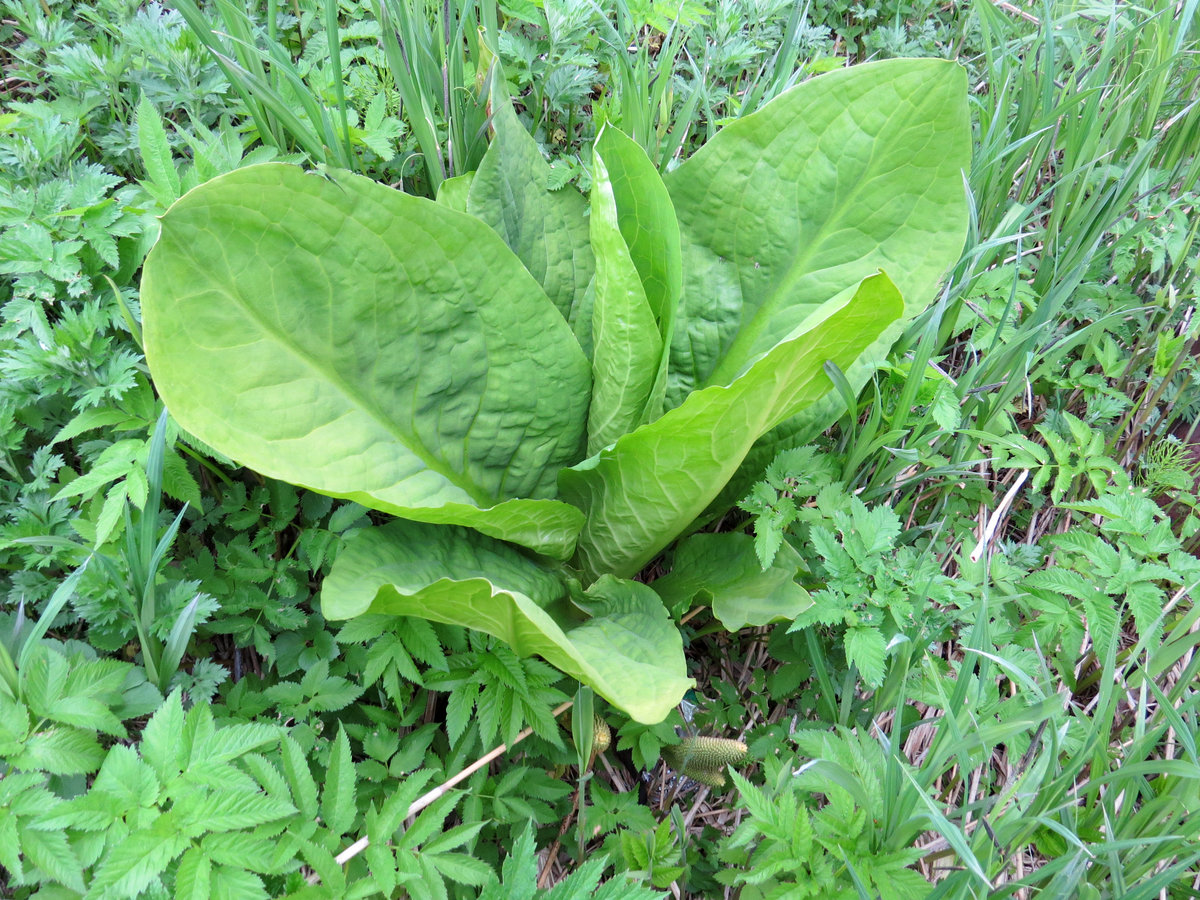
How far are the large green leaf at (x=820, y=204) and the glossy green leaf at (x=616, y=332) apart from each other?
A: 24 centimetres

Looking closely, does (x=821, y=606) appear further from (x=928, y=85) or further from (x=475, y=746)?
(x=928, y=85)

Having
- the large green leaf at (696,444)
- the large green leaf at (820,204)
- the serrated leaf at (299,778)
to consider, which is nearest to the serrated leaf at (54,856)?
the serrated leaf at (299,778)

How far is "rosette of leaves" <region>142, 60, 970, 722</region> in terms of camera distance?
1096mm

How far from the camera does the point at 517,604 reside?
1032mm

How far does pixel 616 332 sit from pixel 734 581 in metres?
0.55

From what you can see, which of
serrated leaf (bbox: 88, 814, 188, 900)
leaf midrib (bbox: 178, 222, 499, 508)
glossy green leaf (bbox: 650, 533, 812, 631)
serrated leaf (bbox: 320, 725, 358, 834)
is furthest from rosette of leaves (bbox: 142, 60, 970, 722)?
serrated leaf (bbox: 88, 814, 188, 900)

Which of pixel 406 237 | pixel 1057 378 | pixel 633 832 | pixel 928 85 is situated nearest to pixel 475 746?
pixel 633 832

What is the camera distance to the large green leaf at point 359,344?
42.4 inches

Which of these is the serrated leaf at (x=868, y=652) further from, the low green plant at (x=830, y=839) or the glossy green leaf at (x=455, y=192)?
the glossy green leaf at (x=455, y=192)

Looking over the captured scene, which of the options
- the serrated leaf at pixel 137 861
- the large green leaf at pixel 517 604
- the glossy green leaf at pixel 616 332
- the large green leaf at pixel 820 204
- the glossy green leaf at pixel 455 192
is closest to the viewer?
the serrated leaf at pixel 137 861

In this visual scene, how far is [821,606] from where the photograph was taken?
4.33 ft

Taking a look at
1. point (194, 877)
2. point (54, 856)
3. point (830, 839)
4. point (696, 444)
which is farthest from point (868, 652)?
point (54, 856)

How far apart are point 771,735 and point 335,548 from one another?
0.92 meters

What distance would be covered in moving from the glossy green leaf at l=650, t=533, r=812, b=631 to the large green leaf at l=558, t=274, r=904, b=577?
9 centimetres
